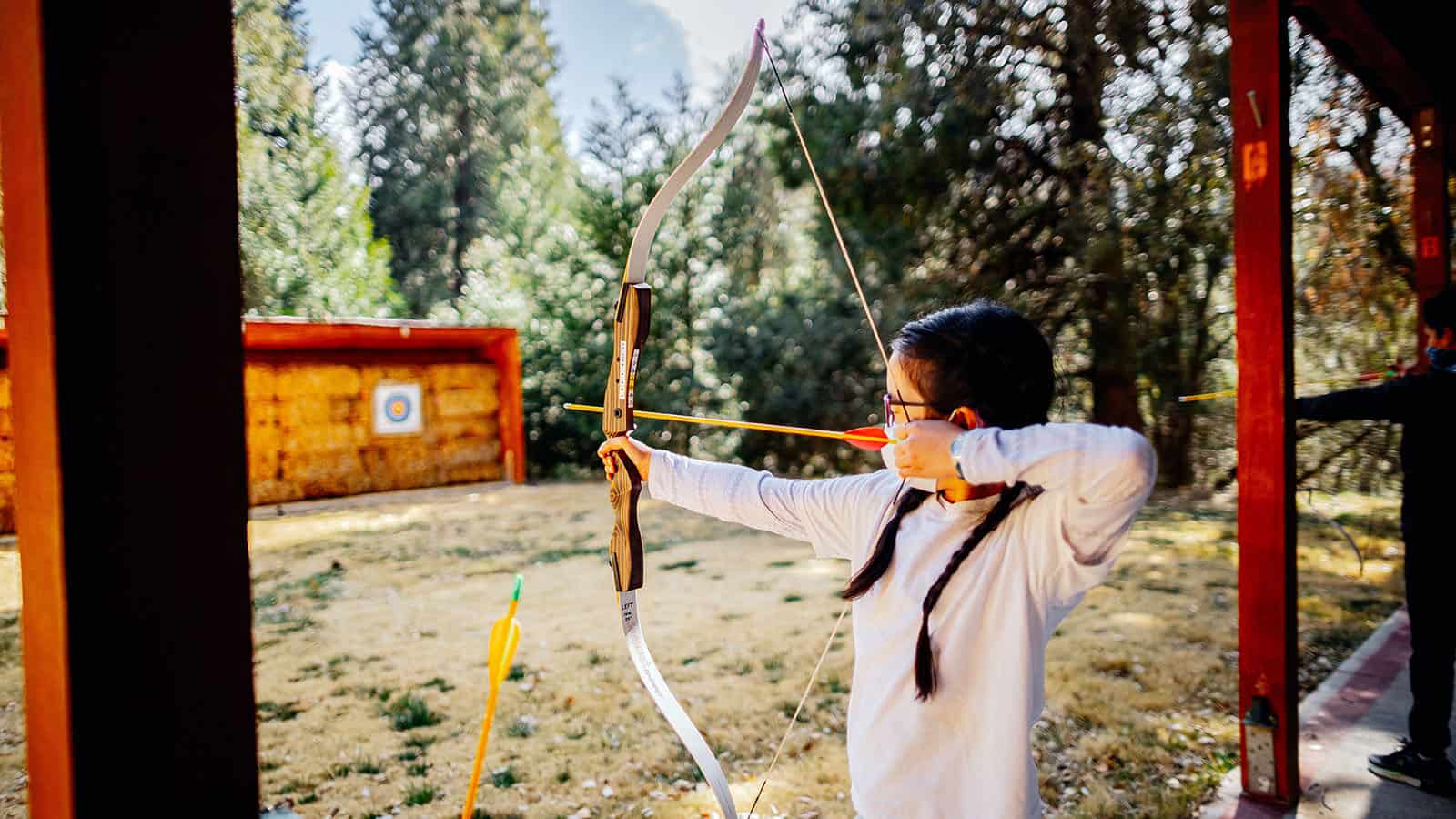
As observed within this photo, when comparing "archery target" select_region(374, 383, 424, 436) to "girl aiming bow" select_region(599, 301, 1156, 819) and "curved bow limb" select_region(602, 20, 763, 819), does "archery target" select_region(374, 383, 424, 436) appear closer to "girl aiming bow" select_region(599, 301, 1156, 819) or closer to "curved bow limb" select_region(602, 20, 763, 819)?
"curved bow limb" select_region(602, 20, 763, 819)

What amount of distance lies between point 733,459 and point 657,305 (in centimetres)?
229

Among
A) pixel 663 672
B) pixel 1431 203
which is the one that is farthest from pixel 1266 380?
pixel 663 672

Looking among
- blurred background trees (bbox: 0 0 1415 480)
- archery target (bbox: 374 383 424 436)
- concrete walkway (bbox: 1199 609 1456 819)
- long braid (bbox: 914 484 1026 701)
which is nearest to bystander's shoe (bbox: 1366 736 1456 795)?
concrete walkway (bbox: 1199 609 1456 819)

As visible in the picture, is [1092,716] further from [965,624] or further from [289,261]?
[289,261]

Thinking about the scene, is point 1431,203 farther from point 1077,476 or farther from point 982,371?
point 1077,476

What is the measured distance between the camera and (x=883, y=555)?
102 cm

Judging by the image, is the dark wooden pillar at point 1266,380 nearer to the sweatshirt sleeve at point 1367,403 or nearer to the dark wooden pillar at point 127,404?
the sweatshirt sleeve at point 1367,403

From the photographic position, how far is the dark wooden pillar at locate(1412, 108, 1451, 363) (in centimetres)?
319

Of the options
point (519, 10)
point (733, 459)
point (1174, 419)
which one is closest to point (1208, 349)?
point (1174, 419)

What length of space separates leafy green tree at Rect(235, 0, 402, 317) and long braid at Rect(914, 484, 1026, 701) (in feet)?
36.7

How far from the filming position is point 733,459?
9.46 meters

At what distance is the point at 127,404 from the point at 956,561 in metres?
0.76

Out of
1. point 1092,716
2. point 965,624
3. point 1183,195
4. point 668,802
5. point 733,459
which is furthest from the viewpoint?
point 733,459

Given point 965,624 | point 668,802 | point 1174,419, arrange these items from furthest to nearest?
point 1174,419
point 668,802
point 965,624
